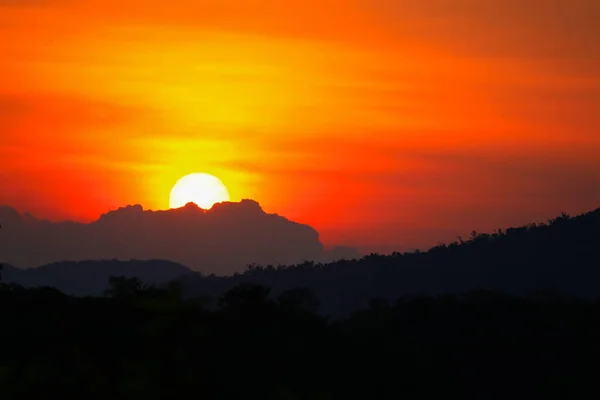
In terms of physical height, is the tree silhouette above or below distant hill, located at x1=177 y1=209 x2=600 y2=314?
below

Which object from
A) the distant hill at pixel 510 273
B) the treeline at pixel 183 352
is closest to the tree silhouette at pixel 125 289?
the treeline at pixel 183 352

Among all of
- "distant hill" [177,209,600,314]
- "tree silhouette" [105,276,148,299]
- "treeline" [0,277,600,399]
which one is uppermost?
"distant hill" [177,209,600,314]

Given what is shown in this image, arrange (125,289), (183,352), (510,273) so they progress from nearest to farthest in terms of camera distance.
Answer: (183,352) → (125,289) → (510,273)

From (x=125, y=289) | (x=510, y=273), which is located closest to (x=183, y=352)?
(x=125, y=289)

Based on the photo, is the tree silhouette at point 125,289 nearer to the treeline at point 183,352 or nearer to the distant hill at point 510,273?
the treeline at point 183,352

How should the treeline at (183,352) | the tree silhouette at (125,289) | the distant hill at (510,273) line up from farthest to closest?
the distant hill at (510,273)
the tree silhouette at (125,289)
the treeline at (183,352)

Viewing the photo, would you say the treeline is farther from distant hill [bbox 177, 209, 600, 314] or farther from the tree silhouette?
distant hill [bbox 177, 209, 600, 314]

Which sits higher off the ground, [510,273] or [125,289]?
[510,273]

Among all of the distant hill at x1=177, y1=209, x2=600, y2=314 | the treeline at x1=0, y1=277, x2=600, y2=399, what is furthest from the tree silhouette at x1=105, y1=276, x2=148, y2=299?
the distant hill at x1=177, y1=209, x2=600, y2=314

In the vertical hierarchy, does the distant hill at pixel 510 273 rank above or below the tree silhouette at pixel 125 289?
above

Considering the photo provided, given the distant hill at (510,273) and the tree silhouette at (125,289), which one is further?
the distant hill at (510,273)

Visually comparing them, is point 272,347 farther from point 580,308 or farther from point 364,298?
point 364,298

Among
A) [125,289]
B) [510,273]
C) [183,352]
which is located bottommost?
[183,352]

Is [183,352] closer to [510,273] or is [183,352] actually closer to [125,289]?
[125,289]
